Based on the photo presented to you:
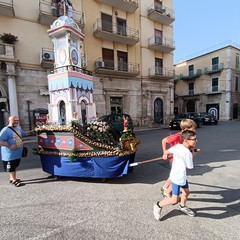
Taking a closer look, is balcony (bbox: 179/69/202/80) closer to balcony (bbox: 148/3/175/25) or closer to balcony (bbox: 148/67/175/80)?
balcony (bbox: 148/67/175/80)

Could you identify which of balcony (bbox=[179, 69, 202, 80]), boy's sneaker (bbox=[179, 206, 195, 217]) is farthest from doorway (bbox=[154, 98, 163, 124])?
boy's sneaker (bbox=[179, 206, 195, 217])

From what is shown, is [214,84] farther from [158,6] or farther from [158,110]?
[158,6]

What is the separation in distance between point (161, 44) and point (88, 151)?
19.3 meters

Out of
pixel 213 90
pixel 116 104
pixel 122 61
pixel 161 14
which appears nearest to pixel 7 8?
pixel 122 61

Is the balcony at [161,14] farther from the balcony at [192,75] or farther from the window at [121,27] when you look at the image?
the balcony at [192,75]

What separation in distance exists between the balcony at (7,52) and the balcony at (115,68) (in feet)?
22.4

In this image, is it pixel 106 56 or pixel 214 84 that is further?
pixel 214 84

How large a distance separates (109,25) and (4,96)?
11758 millimetres

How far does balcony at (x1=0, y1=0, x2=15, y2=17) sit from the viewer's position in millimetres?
12003

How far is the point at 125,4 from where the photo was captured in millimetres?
17266

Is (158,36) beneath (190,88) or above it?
above

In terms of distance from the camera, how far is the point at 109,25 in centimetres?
1723

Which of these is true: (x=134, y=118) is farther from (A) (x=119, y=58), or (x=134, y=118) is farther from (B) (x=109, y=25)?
(B) (x=109, y=25)

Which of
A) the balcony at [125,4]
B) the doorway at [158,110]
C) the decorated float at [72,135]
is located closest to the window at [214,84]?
the doorway at [158,110]
